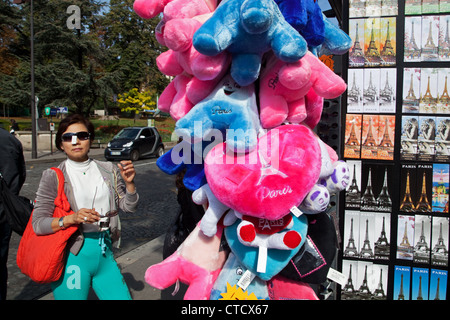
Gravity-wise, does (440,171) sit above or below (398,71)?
below

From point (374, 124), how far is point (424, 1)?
96cm

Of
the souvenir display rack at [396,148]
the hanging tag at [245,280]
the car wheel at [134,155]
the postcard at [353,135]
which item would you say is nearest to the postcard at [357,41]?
the souvenir display rack at [396,148]

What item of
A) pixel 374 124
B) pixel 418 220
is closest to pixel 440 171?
pixel 418 220

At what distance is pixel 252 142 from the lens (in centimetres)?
167

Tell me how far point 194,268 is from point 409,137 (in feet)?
6.31

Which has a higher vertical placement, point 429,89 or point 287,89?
point 429,89

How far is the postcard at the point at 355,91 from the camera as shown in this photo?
267cm

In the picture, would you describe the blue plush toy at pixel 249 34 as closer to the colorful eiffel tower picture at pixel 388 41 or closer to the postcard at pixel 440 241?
the colorful eiffel tower picture at pixel 388 41

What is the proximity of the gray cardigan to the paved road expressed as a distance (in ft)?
5.91

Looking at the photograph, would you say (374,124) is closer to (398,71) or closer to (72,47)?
(398,71)

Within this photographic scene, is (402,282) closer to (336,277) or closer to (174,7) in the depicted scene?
(336,277)

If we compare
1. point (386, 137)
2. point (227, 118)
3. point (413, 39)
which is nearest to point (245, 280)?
point (227, 118)

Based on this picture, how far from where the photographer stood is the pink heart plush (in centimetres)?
162
